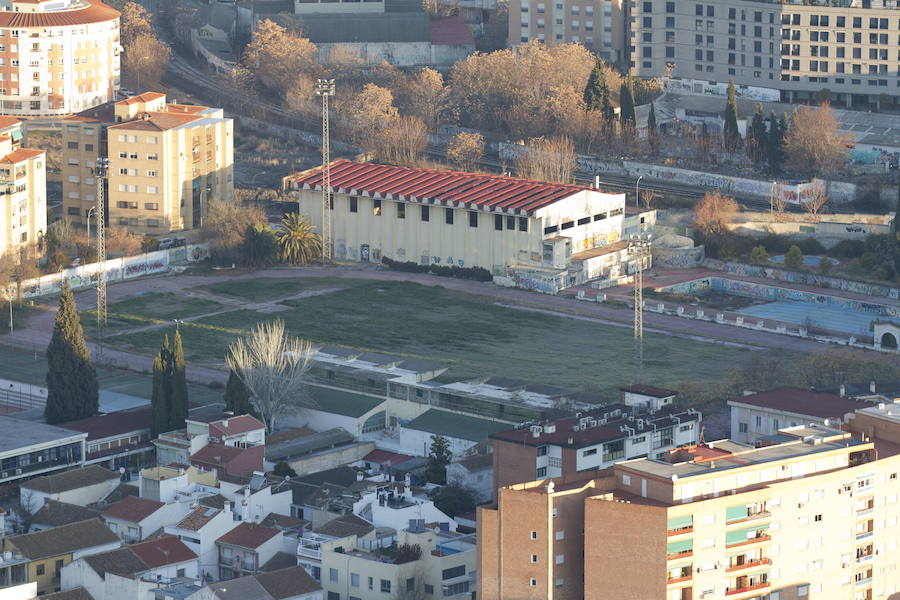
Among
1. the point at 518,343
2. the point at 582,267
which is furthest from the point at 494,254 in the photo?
the point at 518,343

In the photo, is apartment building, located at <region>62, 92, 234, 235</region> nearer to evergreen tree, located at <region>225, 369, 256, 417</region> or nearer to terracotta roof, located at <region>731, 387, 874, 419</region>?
evergreen tree, located at <region>225, 369, 256, 417</region>

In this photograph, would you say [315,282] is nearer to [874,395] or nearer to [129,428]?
[129,428]

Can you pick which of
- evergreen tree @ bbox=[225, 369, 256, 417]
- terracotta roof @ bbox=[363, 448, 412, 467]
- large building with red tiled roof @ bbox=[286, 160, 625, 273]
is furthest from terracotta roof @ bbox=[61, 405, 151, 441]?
large building with red tiled roof @ bbox=[286, 160, 625, 273]

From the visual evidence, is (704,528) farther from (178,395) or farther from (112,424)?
(112,424)

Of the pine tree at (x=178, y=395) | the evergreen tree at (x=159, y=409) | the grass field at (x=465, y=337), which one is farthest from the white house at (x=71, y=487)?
the grass field at (x=465, y=337)

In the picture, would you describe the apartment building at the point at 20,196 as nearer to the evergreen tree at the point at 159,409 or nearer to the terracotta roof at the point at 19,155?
the terracotta roof at the point at 19,155

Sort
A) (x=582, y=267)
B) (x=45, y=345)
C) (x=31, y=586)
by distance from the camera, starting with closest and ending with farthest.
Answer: (x=31, y=586) < (x=45, y=345) < (x=582, y=267)

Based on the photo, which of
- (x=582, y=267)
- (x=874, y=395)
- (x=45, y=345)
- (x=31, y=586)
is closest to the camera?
(x=31, y=586)
